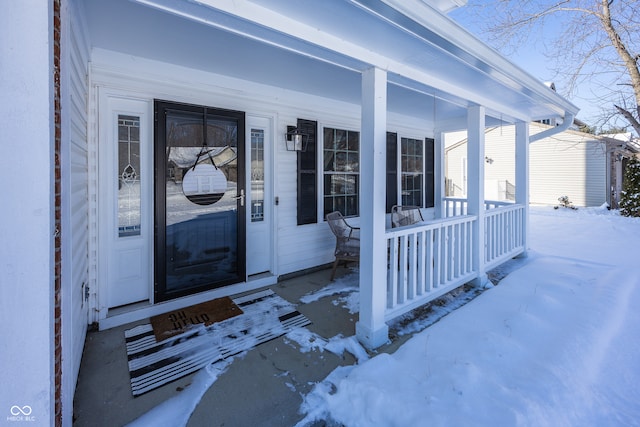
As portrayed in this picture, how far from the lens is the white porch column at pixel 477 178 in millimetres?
3799

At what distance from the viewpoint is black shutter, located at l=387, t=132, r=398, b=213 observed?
214 inches

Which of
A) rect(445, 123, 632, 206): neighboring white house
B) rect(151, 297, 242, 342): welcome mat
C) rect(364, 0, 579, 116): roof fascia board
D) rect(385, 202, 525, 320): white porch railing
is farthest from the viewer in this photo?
rect(445, 123, 632, 206): neighboring white house

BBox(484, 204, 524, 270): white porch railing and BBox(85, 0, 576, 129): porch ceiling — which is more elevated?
BBox(85, 0, 576, 129): porch ceiling

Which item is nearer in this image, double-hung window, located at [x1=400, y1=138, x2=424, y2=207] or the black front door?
the black front door

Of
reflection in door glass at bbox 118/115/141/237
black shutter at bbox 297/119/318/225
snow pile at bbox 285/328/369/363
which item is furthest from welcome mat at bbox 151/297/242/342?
black shutter at bbox 297/119/318/225

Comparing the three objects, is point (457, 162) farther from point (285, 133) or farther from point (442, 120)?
point (285, 133)

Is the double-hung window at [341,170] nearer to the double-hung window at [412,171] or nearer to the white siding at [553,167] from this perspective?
the double-hung window at [412,171]

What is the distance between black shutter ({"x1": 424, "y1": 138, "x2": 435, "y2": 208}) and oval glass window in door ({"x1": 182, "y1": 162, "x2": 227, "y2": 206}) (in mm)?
4312

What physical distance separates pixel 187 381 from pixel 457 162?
45.9ft

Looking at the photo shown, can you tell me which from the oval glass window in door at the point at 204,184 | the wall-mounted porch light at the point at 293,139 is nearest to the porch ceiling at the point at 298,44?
the wall-mounted porch light at the point at 293,139

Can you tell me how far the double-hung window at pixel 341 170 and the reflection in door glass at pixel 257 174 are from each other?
1046mm

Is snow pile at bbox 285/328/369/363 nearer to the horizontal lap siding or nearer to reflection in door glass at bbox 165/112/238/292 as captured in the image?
reflection in door glass at bbox 165/112/238/292

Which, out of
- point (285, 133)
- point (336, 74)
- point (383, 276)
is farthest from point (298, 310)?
point (336, 74)

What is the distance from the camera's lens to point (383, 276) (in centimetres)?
267
